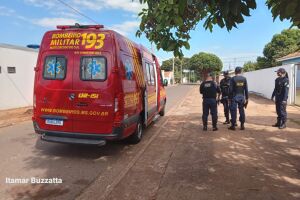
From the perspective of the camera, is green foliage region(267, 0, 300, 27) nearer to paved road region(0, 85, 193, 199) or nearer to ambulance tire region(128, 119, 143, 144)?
→ paved road region(0, 85, 193, 199)

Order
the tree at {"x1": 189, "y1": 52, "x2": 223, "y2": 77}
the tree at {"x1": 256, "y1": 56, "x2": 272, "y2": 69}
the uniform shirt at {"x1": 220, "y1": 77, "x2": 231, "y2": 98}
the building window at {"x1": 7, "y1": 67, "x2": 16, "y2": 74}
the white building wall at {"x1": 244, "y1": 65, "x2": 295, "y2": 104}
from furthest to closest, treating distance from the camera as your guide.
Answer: the tree at {"x1": 189, "y1": 52, "x2": 223, "y2": 77} → the tree at {"x1": 256, "y1": 56, "x2": 272, "y2": 69} → the white building wall at {"x1": 244, "y1": 65, "x2": 295, "y2": 104} → the building window at {"x1": 7, "y1": 67, "x2": 16, "y2": 74} → the uniform shirt at {"x1": 220, "y1": 77, "x2": 231, "y2": 98}

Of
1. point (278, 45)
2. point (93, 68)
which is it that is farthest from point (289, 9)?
point (278, 45)

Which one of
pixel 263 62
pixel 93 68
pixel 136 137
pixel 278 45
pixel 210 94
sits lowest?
pixel 136 137

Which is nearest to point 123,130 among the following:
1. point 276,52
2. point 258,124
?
point 258,124

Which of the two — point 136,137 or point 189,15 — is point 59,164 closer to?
point 136,137

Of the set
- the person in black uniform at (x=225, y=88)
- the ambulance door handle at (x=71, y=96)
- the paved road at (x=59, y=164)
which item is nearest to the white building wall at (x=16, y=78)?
the paved road at (x=59, y=164)

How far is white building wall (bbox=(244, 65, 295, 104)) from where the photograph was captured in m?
17.4

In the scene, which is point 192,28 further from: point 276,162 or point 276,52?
point 276,52

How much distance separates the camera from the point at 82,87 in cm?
661

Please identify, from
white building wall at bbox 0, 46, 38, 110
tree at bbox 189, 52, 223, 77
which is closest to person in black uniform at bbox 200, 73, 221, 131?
white building wall at bbox 0, 46, 38, 110

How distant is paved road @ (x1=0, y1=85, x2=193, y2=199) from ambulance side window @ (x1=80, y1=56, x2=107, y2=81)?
1617mm

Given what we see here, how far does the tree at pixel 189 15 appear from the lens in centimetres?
296

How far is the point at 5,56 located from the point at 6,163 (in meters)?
12.1

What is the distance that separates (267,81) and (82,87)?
19.1 m
